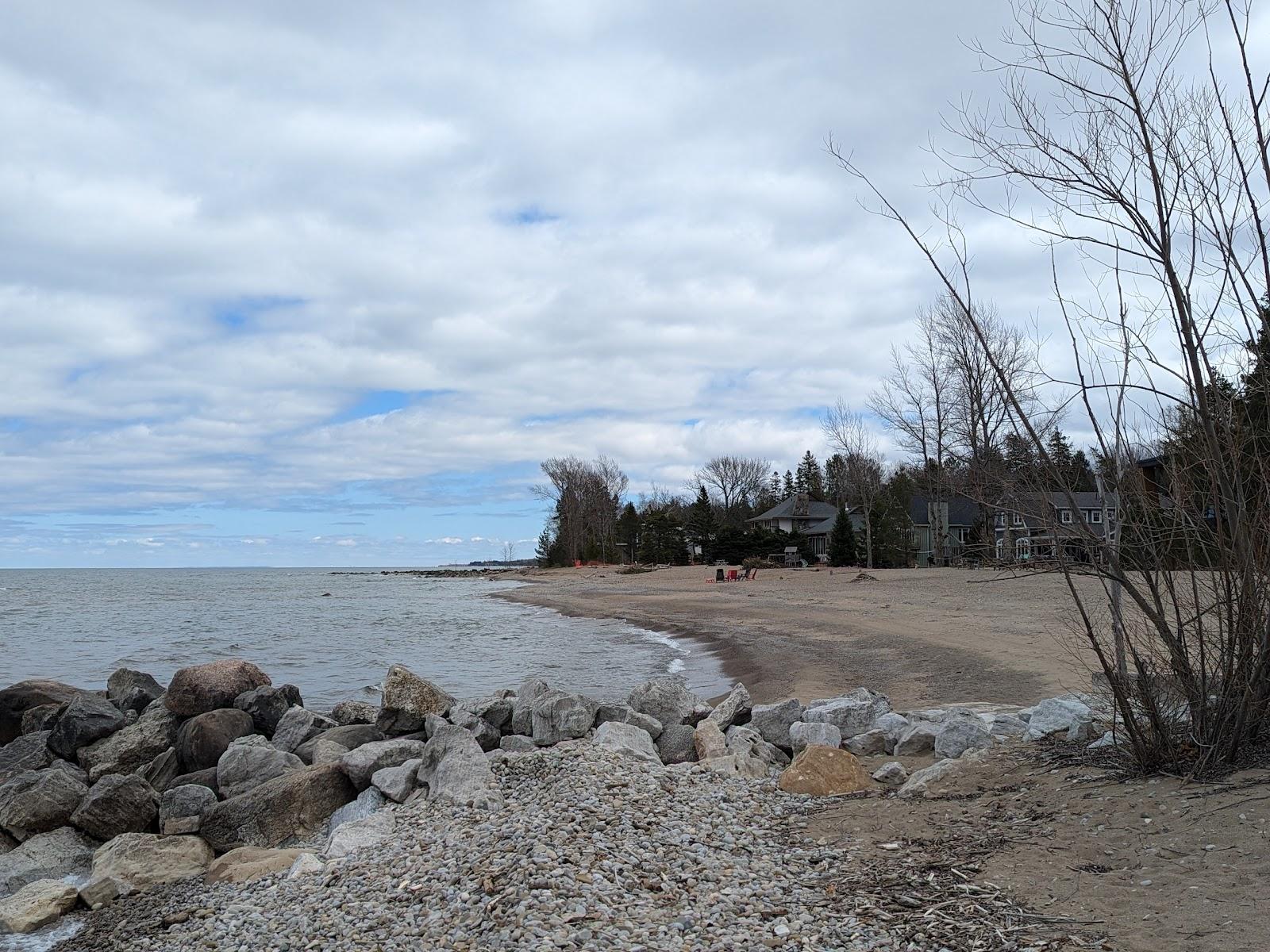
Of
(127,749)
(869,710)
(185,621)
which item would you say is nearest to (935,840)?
(869,710)

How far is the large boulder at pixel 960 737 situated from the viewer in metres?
7.07

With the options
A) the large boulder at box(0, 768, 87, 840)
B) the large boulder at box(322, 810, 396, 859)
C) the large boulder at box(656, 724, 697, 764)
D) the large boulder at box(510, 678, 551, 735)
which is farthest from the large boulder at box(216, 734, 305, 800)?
the large boulder at box(656, 724, 697, 764)

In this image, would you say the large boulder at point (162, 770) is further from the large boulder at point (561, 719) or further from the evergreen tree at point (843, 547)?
the evergreen tree at point (843, 547)

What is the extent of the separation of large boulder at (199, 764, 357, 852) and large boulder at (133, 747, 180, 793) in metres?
2.35

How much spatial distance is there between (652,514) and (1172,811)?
222 feet

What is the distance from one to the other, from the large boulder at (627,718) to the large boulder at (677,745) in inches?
3.4

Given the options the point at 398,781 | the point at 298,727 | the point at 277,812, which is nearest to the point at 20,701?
A: the point at 298,727

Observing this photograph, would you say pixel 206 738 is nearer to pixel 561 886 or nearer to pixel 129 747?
pixel 129 747

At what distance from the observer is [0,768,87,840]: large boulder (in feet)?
27.3

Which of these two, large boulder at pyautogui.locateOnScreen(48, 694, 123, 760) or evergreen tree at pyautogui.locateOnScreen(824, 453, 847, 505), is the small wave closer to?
large boulder at pyautogui.locateOnScreen(48, 694, 123, 760)

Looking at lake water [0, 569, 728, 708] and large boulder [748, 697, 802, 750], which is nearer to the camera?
→ large boulder [748, 697, 802, 750]

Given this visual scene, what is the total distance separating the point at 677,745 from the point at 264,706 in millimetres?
6126

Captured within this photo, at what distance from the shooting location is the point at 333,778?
823cm

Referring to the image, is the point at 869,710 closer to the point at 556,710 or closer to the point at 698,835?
the point at 556,710
